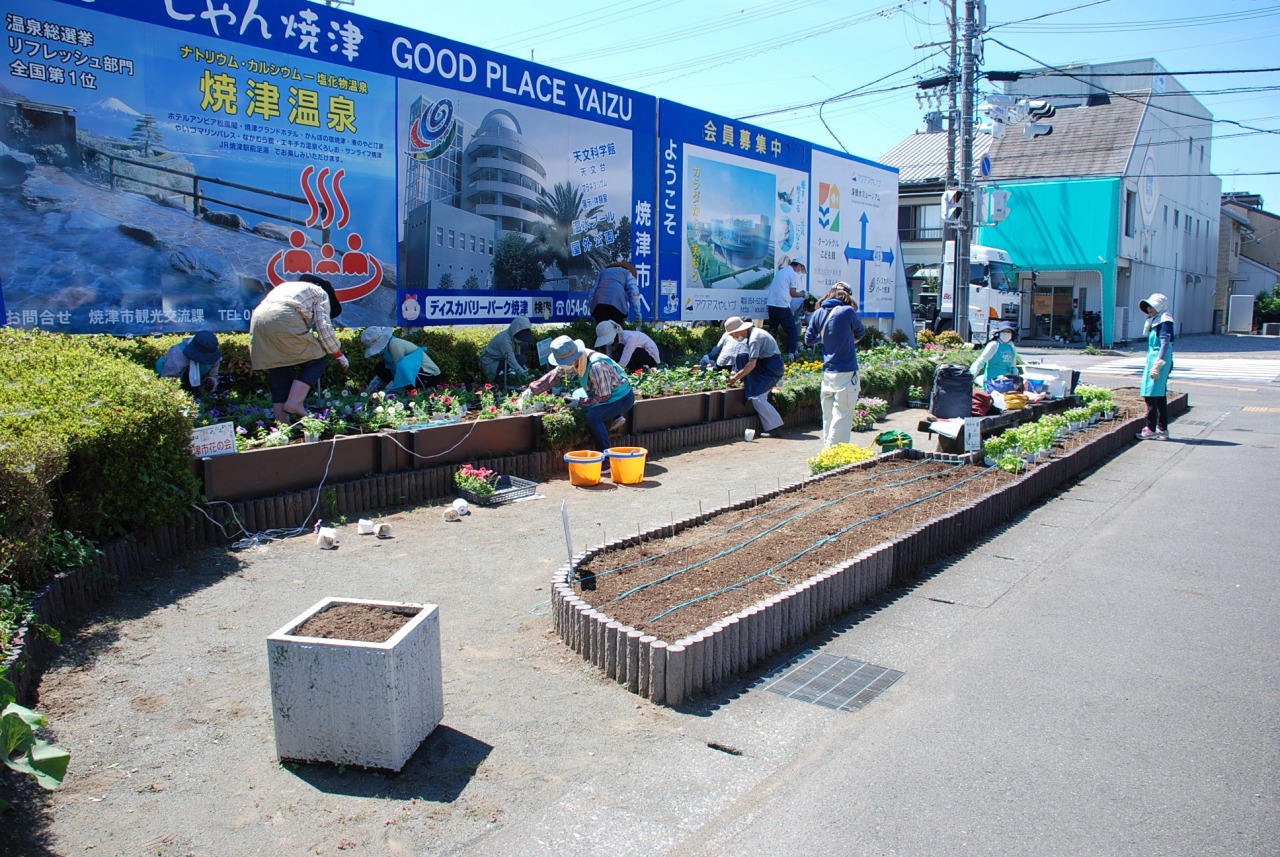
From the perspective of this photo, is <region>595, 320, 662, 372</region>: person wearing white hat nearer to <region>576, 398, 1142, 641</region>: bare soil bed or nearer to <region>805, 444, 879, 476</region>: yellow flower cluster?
<region>805, 444, 879, 476</region>: yellow flower cluster

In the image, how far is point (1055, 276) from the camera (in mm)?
38406

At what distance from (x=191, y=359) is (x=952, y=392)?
8931mm

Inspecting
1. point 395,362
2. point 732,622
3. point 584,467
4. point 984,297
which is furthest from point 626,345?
point 984,297

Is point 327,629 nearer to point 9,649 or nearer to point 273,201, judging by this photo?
point 9,649

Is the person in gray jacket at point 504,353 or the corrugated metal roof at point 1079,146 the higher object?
the corrugated metal roof at point 1079,146

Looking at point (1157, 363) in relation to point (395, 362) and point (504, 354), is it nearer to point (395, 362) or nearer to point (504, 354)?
point (504, 354)

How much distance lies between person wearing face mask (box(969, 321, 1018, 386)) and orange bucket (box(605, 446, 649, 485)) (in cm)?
648

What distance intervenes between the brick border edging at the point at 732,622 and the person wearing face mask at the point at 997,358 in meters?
6.54

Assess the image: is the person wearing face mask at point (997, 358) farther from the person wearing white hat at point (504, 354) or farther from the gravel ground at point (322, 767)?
the gravel ground at point (322, 767)

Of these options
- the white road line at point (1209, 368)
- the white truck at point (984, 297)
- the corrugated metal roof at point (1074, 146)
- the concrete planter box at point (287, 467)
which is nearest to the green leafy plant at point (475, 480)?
the concrete planter box at point (287, 467)

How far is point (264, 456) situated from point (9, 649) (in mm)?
3231

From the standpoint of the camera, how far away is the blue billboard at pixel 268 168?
9008 millimetres

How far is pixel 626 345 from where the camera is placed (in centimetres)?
1382

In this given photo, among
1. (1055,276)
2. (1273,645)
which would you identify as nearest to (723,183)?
(1273,645)
